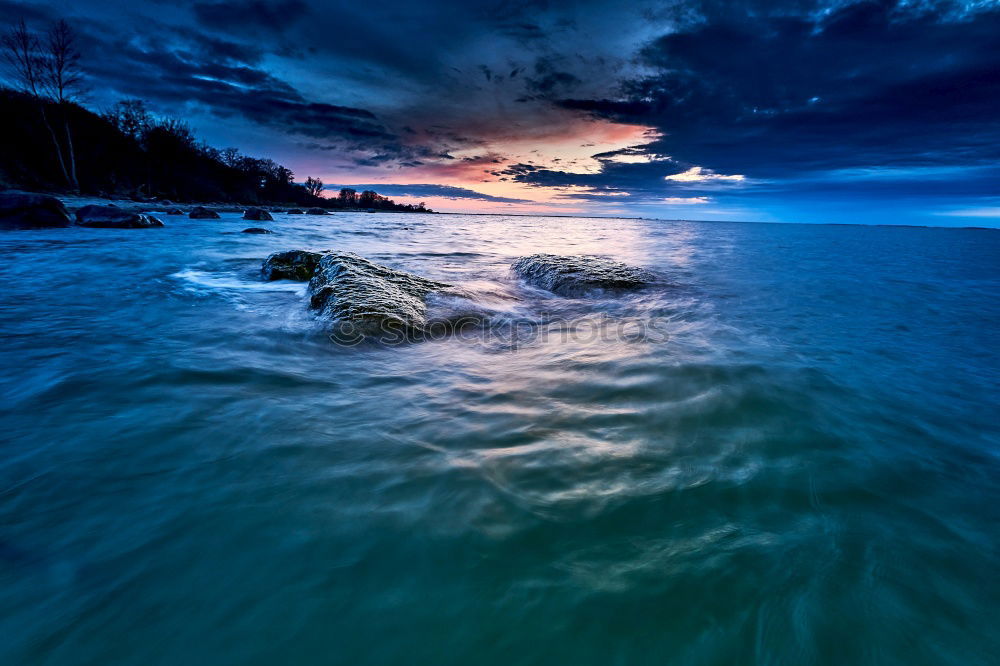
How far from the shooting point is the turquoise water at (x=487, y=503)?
1413mm

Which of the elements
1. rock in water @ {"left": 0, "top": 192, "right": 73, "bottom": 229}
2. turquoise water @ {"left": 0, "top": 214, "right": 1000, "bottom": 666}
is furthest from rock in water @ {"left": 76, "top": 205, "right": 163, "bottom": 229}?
turquoise water @ {"left": 0, "top": 214, "right": 1000, "bottom": 666}

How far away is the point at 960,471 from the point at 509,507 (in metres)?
2.85

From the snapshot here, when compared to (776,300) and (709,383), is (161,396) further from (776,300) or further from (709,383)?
(776,300)

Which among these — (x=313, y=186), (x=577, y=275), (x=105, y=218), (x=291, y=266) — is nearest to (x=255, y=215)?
(x=105, y=218)

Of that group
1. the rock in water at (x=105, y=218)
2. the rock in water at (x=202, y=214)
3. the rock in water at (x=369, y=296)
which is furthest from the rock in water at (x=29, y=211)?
the rock in water at (x=369, y=296)

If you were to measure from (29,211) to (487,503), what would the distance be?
869 inches

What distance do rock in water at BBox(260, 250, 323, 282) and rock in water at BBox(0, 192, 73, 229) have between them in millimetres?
13607

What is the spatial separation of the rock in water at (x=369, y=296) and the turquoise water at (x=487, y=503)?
1.66 ft

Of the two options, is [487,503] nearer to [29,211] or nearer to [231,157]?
[29,211]

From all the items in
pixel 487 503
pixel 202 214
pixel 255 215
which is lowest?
pixel 487 503

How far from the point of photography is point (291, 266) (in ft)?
27.9

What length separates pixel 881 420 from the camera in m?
3.05

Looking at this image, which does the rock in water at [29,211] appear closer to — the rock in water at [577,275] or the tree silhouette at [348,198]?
the rock in water at [577,275]

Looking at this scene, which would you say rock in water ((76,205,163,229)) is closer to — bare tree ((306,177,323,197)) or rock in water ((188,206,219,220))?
rock in water ((188,206,219,220))
